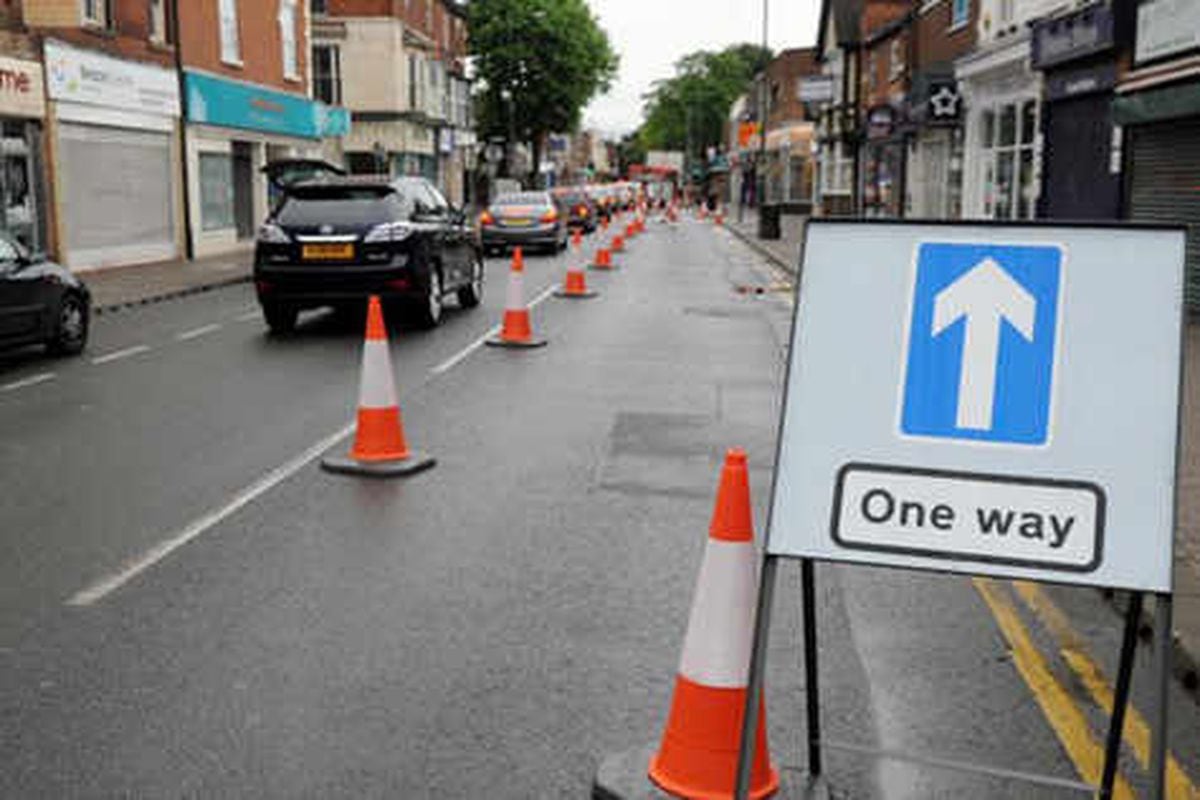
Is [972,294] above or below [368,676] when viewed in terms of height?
above

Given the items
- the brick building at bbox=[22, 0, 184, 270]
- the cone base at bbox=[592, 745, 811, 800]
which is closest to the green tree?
the brick building at bbox=[22, 0, 184, 270]

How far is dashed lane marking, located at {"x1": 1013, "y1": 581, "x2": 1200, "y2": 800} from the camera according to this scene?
367 centimetres

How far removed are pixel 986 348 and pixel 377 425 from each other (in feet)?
17.3

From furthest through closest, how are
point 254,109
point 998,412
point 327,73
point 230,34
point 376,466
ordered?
point 327,73 → point 254,109 → point 230,34 → point 376,466 → point 998,412

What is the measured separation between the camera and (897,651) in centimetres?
472

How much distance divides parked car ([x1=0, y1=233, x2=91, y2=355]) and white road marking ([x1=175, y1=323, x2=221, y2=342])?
4.27ft

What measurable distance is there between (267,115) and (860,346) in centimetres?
3258

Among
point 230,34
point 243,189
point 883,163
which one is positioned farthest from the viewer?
point 883,163

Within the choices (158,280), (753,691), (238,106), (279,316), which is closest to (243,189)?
(238,106)

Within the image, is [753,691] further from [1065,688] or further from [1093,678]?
[1093,678]

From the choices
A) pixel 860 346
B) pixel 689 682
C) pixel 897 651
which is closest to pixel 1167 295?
pixel 860 346

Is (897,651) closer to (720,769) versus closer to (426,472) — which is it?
(720,769)

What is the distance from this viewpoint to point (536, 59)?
70.6 m

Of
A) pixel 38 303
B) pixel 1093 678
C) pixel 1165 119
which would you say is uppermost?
pixel 1165 119
